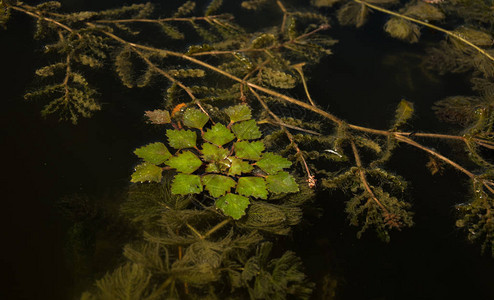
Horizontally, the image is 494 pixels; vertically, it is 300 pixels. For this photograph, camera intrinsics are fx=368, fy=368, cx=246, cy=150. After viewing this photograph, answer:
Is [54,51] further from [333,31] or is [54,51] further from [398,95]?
[398,95]

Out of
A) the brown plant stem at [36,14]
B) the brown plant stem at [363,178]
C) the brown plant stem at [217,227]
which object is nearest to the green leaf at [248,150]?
the brown plant stem at [217,227]

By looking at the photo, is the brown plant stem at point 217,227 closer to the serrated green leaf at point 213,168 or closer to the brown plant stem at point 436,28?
the serrated green leaf at point 213,168

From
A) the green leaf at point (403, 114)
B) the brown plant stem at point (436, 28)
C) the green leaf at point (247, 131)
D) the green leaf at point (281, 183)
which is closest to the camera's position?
the green leaf at point (281, 183)

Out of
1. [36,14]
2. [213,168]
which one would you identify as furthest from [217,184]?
[36,14]

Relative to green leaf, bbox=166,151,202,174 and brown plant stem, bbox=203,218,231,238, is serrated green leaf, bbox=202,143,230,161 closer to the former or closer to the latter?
green leaf, bbox=166,151,202,174

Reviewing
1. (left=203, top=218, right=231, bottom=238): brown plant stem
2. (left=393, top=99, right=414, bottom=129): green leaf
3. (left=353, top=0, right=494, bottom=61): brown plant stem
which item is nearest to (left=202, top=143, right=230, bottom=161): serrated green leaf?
(left=203, top=218, right=231, bottom=238): brown plant stem
